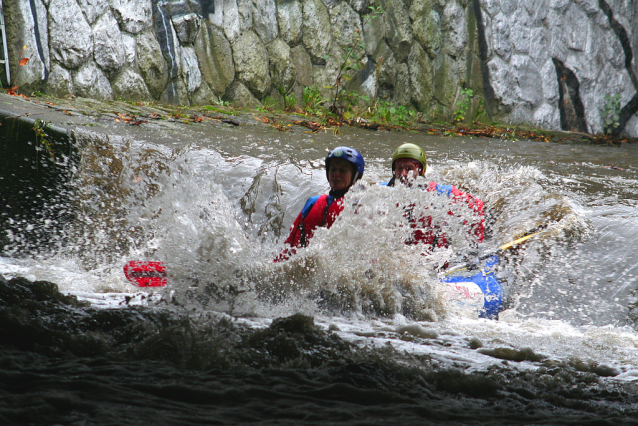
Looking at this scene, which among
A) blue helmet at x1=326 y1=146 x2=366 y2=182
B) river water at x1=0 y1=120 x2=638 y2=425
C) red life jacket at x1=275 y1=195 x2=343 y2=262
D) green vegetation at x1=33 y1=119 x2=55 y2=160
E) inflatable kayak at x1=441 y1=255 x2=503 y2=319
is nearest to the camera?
river water at x1=0 y1=120 x2=638 y2=425

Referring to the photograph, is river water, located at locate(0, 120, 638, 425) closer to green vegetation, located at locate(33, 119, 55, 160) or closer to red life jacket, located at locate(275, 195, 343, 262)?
red life jacket, located at locate(275, 195, 343, 262)

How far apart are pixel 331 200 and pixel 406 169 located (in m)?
0.92

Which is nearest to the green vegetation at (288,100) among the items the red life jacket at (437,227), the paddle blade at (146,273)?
the red life jacket at (437,227)

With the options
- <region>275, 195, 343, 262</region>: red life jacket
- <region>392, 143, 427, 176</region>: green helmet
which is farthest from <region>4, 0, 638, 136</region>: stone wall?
<region>275, 195, 343, 262</region>: red life jacket

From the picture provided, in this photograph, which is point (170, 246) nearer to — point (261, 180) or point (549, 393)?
point (261, 180)

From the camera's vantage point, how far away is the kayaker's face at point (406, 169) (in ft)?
15.2

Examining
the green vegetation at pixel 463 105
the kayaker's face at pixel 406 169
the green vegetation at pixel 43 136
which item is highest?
the green vegetation at pixel 463 105

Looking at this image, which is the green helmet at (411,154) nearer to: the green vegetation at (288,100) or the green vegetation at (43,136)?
the green vegetation at (43,136)

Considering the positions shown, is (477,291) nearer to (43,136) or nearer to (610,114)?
(43,136)

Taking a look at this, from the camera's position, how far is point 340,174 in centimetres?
420

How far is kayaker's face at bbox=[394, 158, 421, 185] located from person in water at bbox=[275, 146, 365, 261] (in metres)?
0.57

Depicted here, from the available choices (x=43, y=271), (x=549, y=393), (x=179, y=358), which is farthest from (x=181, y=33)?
(x=549, y=393)

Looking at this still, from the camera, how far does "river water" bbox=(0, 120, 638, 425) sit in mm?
1982

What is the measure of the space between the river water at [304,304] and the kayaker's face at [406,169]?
0.36m
